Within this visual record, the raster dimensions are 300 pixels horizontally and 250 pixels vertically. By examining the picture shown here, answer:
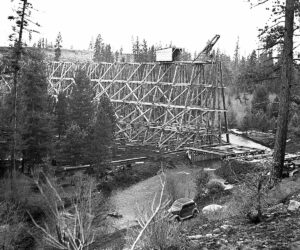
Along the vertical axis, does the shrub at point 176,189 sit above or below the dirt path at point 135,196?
above

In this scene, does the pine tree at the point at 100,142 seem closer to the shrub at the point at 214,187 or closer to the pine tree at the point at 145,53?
the shrub at the point at 214,187

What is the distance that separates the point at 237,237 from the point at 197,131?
25.2m

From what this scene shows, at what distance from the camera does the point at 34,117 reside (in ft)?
68.6

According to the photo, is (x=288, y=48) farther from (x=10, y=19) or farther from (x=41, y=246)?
(x=10, y=19)

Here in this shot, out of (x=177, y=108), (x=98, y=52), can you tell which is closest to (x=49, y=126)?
(x=177, y=108)

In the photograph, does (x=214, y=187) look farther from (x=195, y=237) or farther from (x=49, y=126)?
(x=195, y=237)

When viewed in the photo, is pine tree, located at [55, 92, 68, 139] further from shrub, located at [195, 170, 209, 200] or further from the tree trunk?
the tree trunk

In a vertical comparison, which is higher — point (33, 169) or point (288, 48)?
point (288, 48)

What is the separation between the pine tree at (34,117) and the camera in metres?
20.9

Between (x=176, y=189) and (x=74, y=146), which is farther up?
(x=74, y=146)

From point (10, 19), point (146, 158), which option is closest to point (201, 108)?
point (146, 158)

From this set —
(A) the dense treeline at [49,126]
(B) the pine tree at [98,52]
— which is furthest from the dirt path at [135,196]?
(B) the pine tree at [98,52]

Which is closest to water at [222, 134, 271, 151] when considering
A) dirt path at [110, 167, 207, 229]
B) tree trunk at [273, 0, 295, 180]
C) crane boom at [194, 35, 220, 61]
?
crane boom at [194, 35, 220, 61]

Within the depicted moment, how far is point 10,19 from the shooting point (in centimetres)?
1681
